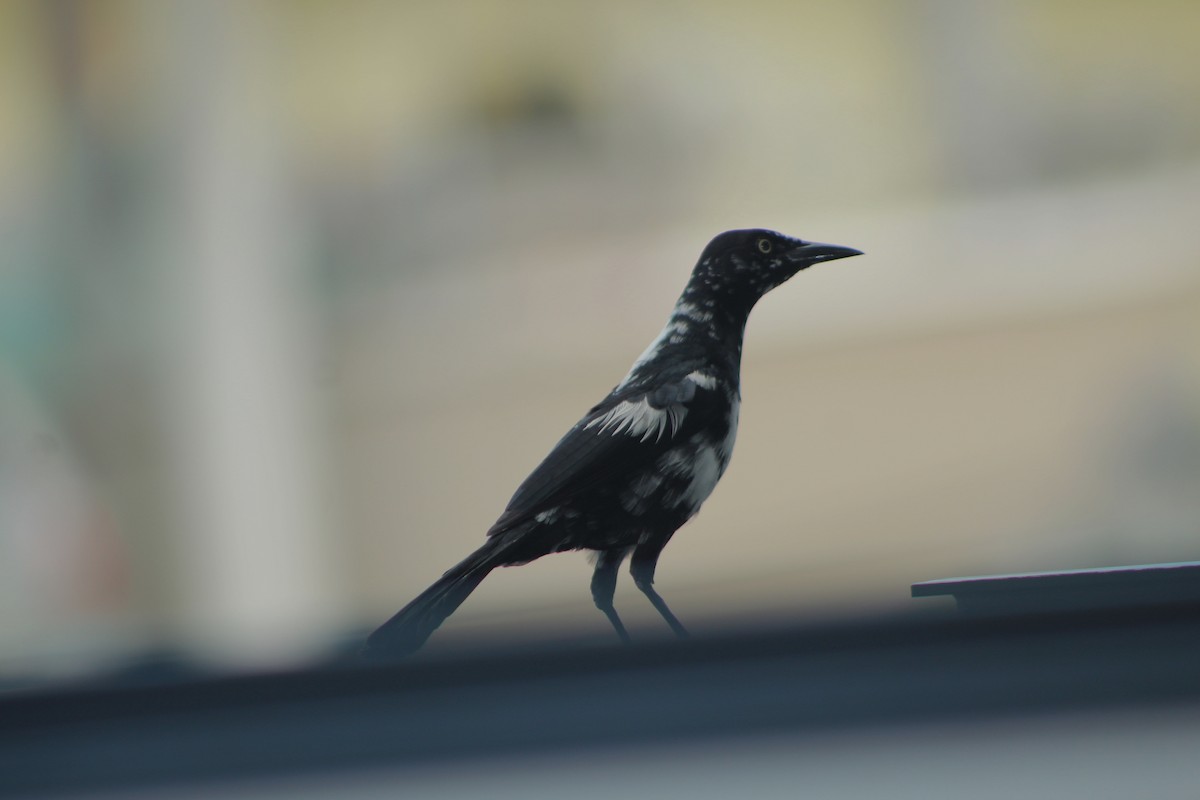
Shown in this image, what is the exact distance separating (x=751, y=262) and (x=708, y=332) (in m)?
0.04

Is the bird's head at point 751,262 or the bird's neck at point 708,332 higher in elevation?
the bird's head at point 751,262

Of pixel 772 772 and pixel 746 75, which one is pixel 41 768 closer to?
pixel 772 772

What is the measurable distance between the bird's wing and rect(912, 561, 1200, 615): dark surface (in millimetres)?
144

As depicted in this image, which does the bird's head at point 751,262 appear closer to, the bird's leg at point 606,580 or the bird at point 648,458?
the bird at point 648,458

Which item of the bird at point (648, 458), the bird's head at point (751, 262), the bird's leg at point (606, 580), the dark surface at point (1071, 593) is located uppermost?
the bird's head at point (751, 262)

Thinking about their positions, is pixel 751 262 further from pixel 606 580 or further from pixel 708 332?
pixel 606 580

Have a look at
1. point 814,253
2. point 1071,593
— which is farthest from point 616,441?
point 1071,593

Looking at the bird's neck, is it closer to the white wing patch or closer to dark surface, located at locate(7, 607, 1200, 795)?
the white wing patch

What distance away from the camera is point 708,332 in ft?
1.69

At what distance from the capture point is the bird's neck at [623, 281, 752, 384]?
1.67 ft

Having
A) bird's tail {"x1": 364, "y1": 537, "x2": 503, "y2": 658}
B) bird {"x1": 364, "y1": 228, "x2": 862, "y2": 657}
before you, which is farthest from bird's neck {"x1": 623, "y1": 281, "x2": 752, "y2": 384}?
bird's tail {"x1": 364, "y1": 537, "x2": 503, "y2": 658}

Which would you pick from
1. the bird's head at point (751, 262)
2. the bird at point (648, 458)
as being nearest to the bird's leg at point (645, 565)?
the bird at point (648, 458)

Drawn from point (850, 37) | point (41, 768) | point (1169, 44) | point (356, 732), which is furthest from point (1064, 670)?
point (1169, 44)

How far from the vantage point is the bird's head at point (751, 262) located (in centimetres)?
51
